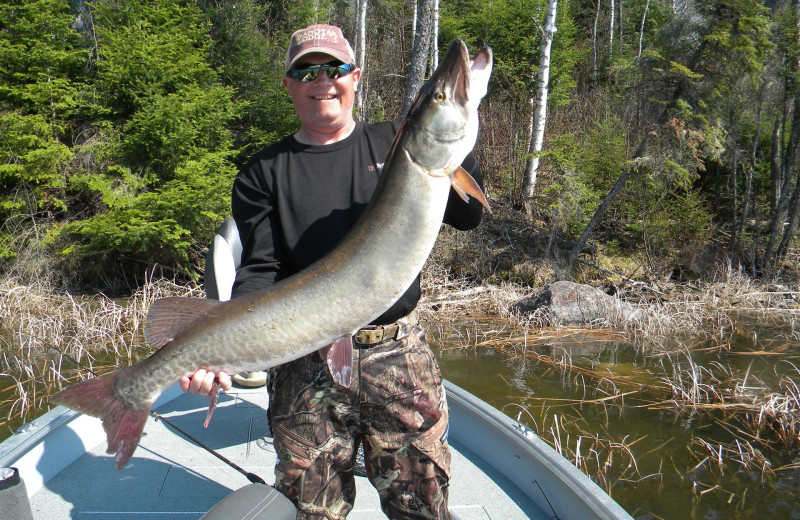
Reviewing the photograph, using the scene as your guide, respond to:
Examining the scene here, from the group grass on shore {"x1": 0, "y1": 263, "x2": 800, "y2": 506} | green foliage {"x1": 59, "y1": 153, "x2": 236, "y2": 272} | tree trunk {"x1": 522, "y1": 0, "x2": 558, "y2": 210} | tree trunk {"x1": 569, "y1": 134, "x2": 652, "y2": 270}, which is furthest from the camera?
tree trunk {"x1": 522, "y1": 0, "x2": 558, "y2": 210}

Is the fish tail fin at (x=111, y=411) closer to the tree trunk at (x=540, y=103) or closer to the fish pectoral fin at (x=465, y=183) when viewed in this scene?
the fish pectoral fin at (x=465, y=183)

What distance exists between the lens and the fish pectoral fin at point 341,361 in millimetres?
2100

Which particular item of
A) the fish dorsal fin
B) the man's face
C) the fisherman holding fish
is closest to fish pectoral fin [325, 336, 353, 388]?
the fisherman holding fish

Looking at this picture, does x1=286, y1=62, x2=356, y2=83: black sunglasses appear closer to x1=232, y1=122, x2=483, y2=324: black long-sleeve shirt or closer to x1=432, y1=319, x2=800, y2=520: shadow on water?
x1=232, y1=122, x2=483, y2=324: black long-sleeve shirt

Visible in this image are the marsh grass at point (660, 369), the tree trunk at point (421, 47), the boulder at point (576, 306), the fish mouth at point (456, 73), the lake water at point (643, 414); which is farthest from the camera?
the tree trunk at point (421, 47)

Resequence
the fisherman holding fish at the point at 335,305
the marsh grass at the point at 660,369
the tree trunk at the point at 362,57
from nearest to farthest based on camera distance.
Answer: the fisherman holding fish at the point at 335,305 → the marsh grass at the point at 660,369 → the tree trunk at the point at 362,57

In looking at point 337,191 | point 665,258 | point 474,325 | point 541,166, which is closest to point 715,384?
point 474,325

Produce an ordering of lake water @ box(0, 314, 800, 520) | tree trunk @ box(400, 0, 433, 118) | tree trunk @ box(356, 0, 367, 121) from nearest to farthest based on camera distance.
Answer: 1. lake water @ box(0, 314, 800, 520)
2. tree trunk @ box(400, 0, 433, 118)
3. tree trunk @ box(356, 0, 367, 121)

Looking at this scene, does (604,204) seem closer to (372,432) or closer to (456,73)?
(372,432)

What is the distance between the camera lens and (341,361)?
211cm

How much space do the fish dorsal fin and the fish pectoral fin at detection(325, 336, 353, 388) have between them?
1.55ft

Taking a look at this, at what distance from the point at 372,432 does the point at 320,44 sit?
4.98ft

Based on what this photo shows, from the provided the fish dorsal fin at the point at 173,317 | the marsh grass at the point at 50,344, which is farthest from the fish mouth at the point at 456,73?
the marsh grass at the point at 50,344

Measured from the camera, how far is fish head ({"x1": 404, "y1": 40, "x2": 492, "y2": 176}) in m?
1.93
